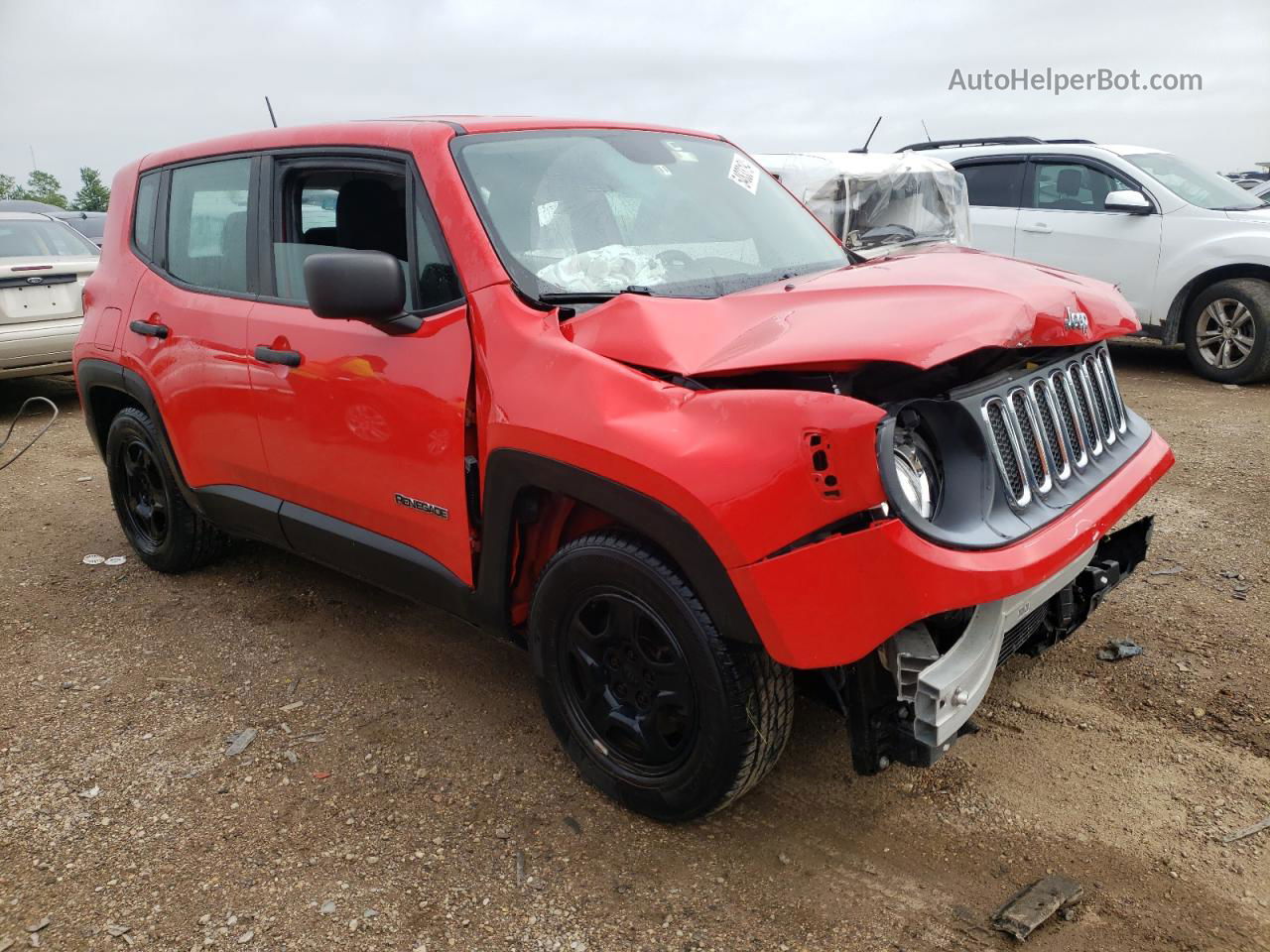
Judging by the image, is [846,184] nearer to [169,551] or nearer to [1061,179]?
[1061,179]

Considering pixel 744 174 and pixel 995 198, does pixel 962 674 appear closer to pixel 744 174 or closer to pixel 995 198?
pixel 744 174

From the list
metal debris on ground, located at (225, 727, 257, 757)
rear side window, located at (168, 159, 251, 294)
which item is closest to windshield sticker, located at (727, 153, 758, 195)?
rear side window, located at (168, 159, 251, 294)

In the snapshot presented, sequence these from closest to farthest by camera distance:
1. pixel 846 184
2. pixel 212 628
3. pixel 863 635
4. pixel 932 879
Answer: pixel 863 635, pixel 932 879, pixel 212 628, pixel 846 184

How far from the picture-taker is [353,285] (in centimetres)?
263

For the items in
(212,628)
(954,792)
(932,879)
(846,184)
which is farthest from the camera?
(846,184)

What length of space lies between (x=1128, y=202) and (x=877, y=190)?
2.01m

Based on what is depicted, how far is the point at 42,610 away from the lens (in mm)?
4297

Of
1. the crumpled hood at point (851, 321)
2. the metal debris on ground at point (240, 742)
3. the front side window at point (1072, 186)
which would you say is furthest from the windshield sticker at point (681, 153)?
the front side window at point (1072, 186)

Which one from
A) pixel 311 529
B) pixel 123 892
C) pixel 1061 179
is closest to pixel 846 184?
pixel 1061 179

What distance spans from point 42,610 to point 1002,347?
411 centimetres

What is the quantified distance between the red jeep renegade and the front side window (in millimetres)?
6053

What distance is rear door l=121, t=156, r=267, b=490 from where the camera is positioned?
140 inches

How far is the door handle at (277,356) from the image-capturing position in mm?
3229

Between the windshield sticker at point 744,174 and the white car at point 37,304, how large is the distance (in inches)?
226
